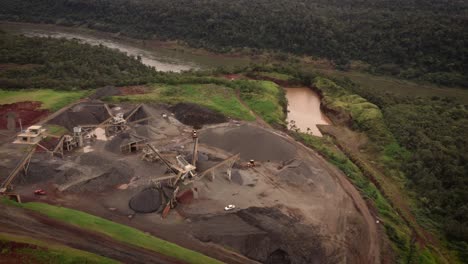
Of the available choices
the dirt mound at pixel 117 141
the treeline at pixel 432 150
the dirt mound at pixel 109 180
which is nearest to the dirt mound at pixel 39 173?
the dirt mound at pixel 109 180

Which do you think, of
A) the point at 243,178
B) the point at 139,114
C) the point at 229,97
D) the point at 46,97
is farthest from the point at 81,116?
the point at 243,178

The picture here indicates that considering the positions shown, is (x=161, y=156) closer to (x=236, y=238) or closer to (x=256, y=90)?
(x=236, y=238)

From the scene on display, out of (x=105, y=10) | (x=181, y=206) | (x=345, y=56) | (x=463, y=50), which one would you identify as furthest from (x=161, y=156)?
Result: (x=105, y=10)

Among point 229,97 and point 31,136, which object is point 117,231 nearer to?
point 31,136

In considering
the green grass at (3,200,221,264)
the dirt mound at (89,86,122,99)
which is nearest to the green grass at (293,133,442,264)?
the green grass at (3,200,221,264)

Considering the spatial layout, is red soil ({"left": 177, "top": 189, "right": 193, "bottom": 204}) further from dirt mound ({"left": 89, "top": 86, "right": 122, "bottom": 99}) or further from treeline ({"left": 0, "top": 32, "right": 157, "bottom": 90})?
treeline ({"left": 0, "top": 32, "right": 157, "bottom": 90})

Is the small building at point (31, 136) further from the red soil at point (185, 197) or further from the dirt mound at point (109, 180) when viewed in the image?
the red soil at point (185, 197)
